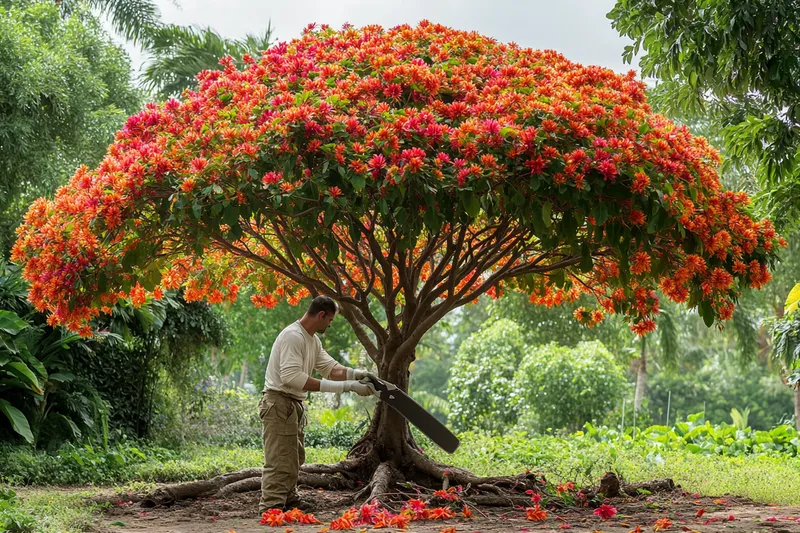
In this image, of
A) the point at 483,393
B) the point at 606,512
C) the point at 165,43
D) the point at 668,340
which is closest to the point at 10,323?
the point at 606,512

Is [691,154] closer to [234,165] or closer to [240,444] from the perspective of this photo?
[234,165]

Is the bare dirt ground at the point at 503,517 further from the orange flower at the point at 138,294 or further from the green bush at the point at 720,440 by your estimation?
the green bush at the point at 720,440

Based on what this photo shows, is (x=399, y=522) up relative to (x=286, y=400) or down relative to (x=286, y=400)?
down

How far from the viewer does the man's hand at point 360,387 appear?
16.9 feet

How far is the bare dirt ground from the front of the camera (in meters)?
4.87

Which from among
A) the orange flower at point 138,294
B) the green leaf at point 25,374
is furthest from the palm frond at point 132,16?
the orange flower at point 138,294

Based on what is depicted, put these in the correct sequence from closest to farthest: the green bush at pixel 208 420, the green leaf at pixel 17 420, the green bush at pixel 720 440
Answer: the green leaf at pixel 17 420
the green bush at pixel 720 440
the green bush at pixel 208 420

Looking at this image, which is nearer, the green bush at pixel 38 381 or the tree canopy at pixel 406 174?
the tree canopy at pixel 406 174

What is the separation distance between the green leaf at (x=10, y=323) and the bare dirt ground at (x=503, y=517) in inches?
99.5

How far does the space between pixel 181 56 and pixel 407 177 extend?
503 inches

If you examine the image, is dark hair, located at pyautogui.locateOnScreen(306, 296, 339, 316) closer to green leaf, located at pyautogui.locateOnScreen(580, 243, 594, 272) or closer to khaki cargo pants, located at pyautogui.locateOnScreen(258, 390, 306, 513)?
khaki cargo pants, located at pyautogui.locateOnScreen(258, 390, 306, 513)

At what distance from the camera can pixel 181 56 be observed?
16.1m

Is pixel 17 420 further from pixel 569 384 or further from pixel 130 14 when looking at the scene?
pixel 130 14

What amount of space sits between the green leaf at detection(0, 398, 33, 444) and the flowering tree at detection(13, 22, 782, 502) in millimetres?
2766
